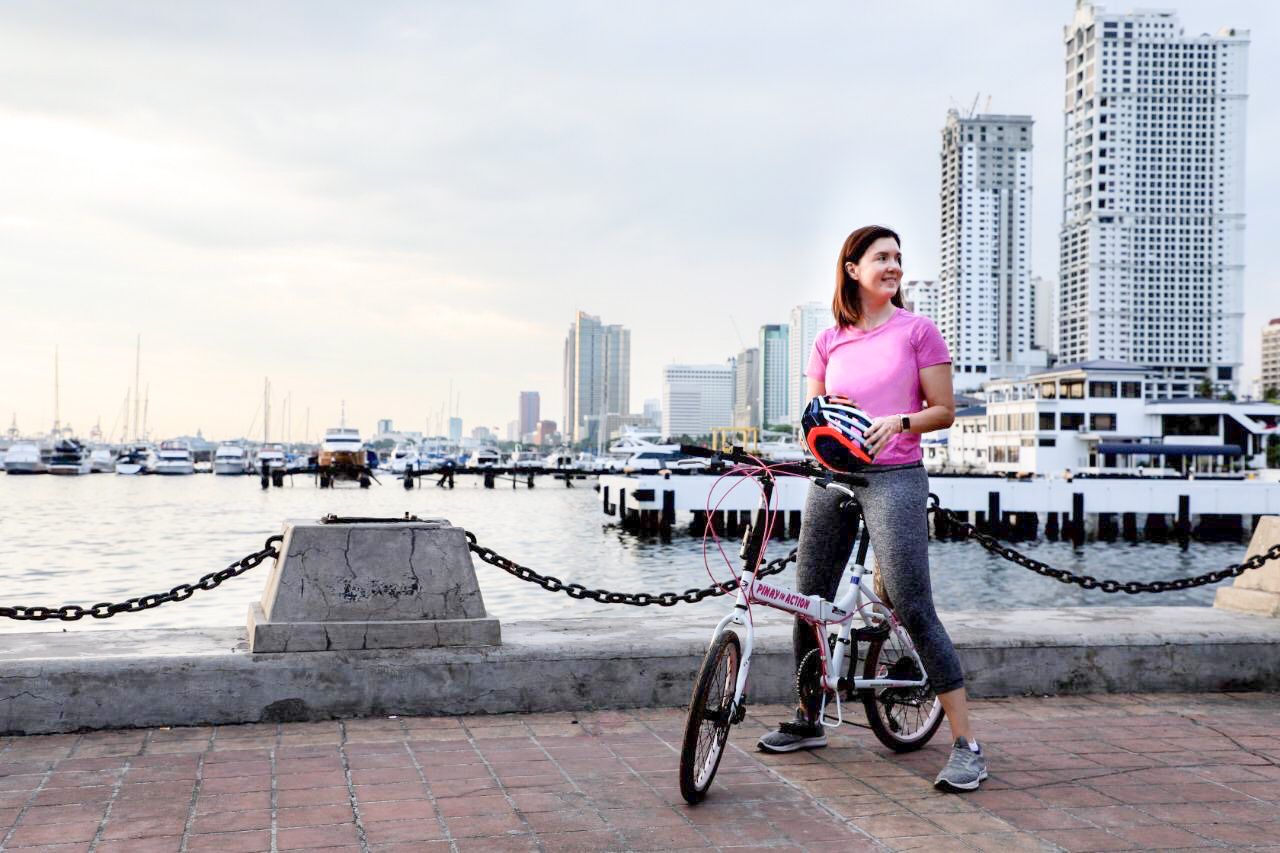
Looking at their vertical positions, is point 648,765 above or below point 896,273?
below

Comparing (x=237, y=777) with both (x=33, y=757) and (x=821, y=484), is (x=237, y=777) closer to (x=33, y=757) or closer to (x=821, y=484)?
(x=33, y=757)

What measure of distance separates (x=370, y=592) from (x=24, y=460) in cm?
14715

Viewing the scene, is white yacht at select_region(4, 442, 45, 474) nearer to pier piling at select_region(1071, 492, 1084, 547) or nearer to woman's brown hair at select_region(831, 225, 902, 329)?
pier piling at select_region(1071, 492, 1084, 547)

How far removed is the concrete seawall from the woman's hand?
176 centimetres

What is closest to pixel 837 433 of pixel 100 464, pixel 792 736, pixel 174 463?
pixel 792 736

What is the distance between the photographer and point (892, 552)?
4652 mm

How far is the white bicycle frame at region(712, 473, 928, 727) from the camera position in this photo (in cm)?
446

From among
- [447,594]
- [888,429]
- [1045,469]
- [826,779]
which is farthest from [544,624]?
[1045,469]

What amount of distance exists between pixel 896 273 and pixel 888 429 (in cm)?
72

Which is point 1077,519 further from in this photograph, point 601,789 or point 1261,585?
point 601,789

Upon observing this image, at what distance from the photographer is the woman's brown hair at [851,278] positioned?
190 inches

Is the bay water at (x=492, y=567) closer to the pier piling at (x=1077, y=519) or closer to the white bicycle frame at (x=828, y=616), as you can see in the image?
the pier piling at (x=1077, y=519)

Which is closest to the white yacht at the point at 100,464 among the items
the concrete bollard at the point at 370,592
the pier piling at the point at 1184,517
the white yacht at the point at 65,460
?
the white yacht at the point at 65,460

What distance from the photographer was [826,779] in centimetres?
460
